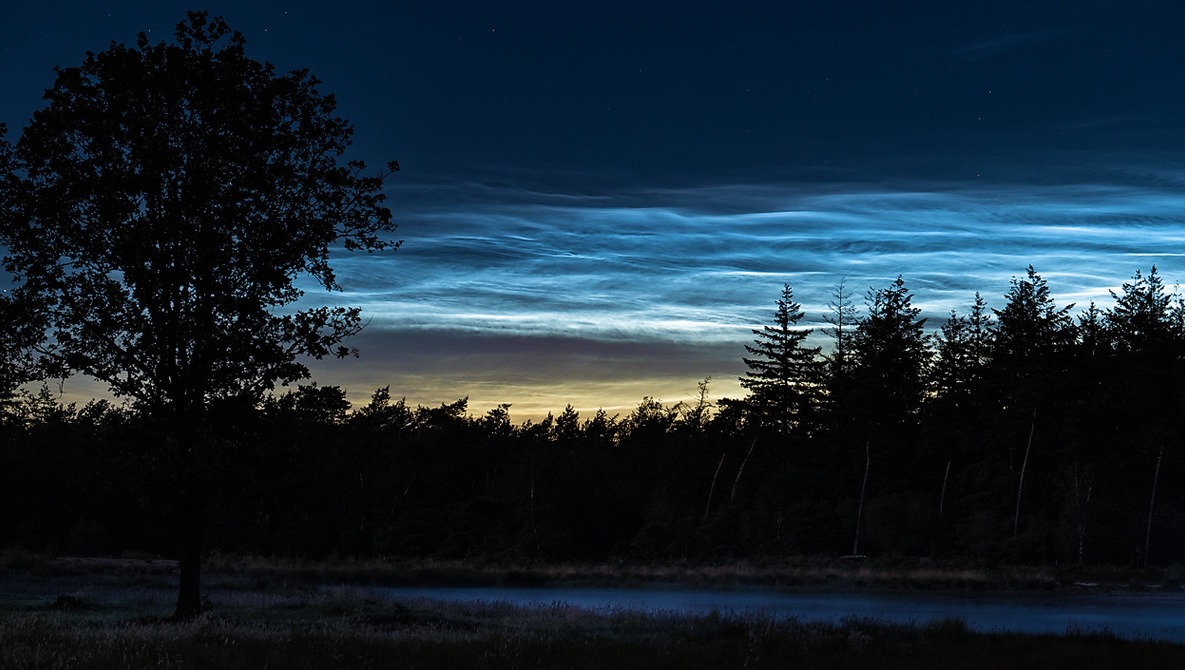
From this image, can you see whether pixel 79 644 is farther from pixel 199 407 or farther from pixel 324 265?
pixel 324 265

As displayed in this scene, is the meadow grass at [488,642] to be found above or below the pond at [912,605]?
above

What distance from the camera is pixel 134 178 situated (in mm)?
23938

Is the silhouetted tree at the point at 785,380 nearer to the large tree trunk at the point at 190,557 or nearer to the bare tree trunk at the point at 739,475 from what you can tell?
the bare tree trunk at the point at 739,475

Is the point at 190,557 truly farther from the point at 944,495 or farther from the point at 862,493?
the point at 944,495

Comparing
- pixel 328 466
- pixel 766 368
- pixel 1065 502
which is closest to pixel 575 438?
pixel 328 466

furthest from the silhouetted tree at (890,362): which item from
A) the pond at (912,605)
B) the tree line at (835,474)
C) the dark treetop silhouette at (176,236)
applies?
the dark treetop silhouette at (176,236)

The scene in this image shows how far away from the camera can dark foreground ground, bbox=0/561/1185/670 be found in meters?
17.0

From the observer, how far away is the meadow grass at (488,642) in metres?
17.0

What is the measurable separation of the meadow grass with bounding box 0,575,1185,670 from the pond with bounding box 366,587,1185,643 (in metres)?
5.09

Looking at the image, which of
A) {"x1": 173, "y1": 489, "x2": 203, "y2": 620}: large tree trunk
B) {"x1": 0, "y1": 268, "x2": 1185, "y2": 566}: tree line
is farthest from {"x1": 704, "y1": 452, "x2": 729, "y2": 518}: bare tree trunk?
{"x1": 173, "y1": 489, "x2": 203, "y2": 620}: large tree trunk

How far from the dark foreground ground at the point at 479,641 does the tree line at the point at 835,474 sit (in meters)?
35.6

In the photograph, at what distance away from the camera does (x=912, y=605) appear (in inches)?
1694

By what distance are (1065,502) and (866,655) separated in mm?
57492

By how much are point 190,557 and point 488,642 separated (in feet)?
30.1
